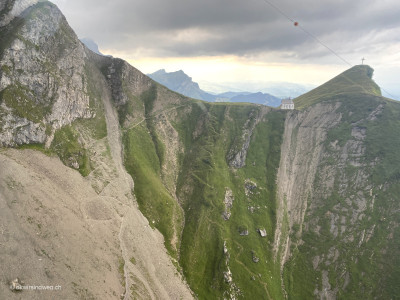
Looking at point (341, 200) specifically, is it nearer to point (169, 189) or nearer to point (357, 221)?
point (357, 221)

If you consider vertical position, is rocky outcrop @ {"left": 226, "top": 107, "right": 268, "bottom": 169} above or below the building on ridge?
below

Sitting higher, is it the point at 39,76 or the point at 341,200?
the point at 39,76

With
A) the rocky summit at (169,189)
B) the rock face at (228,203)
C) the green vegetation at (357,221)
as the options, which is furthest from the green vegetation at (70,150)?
the green vegetation at (357,221)

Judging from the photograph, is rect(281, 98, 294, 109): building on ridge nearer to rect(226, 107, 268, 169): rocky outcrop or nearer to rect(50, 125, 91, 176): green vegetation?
rect(226, 107, 268, 169): rocky outcrop

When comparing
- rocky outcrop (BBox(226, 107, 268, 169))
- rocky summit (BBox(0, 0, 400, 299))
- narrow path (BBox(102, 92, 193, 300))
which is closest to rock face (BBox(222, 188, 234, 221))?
rocky summit (BBox(0, 0, 400, 299))

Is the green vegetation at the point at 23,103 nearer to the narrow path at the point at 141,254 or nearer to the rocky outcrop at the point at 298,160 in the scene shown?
the narrow path at the point at 141,254

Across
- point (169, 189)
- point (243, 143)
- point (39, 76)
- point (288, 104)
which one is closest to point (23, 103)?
point (39, 76)

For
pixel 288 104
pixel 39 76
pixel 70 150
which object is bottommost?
pixel 70 150

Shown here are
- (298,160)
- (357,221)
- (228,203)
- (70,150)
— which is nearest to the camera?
(70,150)
